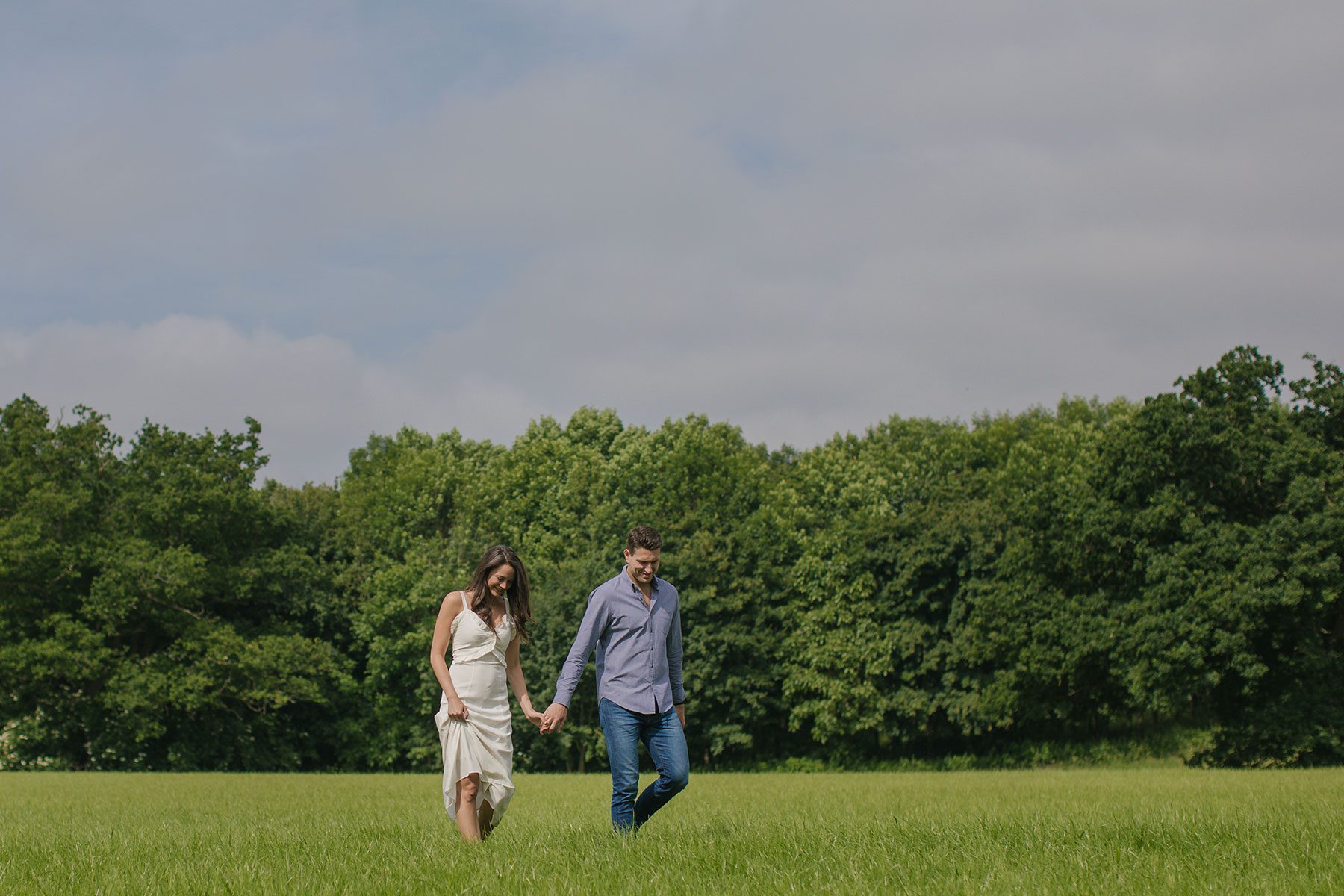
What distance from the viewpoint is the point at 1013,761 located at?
41188 millimetres

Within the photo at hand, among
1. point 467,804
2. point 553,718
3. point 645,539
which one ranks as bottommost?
point 467,804

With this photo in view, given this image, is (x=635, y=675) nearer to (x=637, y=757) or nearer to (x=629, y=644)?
(x=629, y=644)

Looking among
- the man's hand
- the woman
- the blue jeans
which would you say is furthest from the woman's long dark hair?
the blue jeans

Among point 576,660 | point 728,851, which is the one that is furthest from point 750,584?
point 728,851

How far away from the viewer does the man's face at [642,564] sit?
330 inches

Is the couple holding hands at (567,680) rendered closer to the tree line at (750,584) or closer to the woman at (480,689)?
the woman at (480,689)

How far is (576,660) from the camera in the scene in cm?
840

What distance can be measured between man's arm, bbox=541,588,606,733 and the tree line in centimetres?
2759

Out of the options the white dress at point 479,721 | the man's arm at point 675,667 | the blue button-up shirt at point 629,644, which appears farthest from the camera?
the man's arm at point 675,667

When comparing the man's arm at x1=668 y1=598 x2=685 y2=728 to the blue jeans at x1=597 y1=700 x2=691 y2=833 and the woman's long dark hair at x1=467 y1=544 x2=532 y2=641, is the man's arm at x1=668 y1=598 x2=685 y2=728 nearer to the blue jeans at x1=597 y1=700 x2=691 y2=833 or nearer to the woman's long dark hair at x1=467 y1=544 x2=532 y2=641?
the blue jeans at x1=597 y1=700 x2=691 y2=833

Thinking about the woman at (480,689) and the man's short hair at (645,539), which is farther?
the man's short hair at (645,539)

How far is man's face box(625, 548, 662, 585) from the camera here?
8.38 m

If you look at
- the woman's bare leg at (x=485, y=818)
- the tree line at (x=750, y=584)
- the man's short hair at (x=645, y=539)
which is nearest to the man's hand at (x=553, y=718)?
the woman's bare leg at (x=485, y=818)

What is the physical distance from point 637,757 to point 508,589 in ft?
4.96
